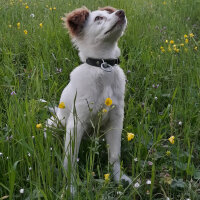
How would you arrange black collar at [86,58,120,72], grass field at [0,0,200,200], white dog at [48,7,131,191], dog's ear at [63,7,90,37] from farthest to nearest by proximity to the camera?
dog's ear at [63,7,90,37]
black collar at [86,58,120,72]
white dog at [48,7,131,191]
grass field at [0,0,200,200]

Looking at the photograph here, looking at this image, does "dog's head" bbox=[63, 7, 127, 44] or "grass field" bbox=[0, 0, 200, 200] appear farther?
"dog's head" bbox=[63, 7, 127, 44]

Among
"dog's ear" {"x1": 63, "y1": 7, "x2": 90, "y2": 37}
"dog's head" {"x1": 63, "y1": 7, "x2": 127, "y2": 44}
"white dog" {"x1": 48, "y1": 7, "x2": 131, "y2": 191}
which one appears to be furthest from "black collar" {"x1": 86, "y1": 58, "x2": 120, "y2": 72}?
"dog's ear" {"x1": 63, "y1": 7, "x2": 90, "y2": 37}

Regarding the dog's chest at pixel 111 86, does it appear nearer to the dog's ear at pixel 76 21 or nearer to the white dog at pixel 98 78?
the white dog at pixel 98 78

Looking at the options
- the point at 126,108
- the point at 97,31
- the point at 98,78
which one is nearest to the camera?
the point at 98,78

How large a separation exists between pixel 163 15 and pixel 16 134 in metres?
3.98

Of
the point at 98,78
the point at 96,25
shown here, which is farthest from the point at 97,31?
the point at 98,78

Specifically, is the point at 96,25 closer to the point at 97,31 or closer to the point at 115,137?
the point at 97,31

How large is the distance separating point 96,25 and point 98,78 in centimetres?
48

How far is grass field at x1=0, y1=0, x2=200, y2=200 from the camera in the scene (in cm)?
168

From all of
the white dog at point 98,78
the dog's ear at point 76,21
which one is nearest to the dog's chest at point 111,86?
the white dog at point 98,78

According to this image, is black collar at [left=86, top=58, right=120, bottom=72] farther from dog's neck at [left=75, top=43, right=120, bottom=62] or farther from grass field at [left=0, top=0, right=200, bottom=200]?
grass field at [left=0, top=0, right=200, bottom=200]

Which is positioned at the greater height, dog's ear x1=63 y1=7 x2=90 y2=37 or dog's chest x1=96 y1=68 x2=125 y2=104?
dog's ear x1=63 y1=7 x2=90 y2=37

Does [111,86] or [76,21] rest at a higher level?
[76,21]

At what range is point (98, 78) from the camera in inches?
88.7
